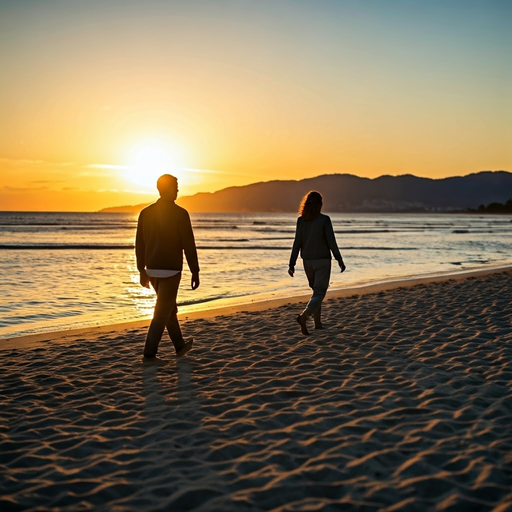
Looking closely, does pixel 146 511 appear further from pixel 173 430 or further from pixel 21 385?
pixel 21 385

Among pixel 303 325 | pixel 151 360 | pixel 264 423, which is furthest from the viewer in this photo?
pixel 303 325

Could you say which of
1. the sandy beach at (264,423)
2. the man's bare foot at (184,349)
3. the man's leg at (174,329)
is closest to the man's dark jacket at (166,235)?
the man's leg at (174,329)

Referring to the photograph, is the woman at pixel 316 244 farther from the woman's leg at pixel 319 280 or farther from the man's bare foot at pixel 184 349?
the man's bare foot at pixel 184 349

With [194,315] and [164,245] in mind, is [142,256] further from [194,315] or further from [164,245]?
[194,315]

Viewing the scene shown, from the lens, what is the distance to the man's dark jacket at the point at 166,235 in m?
6.39

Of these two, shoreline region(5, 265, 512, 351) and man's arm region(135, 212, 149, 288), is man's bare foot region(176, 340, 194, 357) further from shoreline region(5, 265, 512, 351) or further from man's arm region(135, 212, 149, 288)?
shoreline region(5, 265, 512, 351)

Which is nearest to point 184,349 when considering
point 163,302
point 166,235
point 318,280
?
point 163,302

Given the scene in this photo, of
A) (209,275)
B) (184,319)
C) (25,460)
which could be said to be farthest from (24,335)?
(209,275)

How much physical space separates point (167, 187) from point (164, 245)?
2.41 ft

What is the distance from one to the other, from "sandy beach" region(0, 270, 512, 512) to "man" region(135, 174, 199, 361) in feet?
3.10

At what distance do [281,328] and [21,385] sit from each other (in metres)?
4.32

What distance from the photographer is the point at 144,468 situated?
375 cm

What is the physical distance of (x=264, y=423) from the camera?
180 inches

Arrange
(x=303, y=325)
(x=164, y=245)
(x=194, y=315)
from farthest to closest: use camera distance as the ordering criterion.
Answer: (x=194, y=315), (x=303, y=325), (x=164, y=245)
